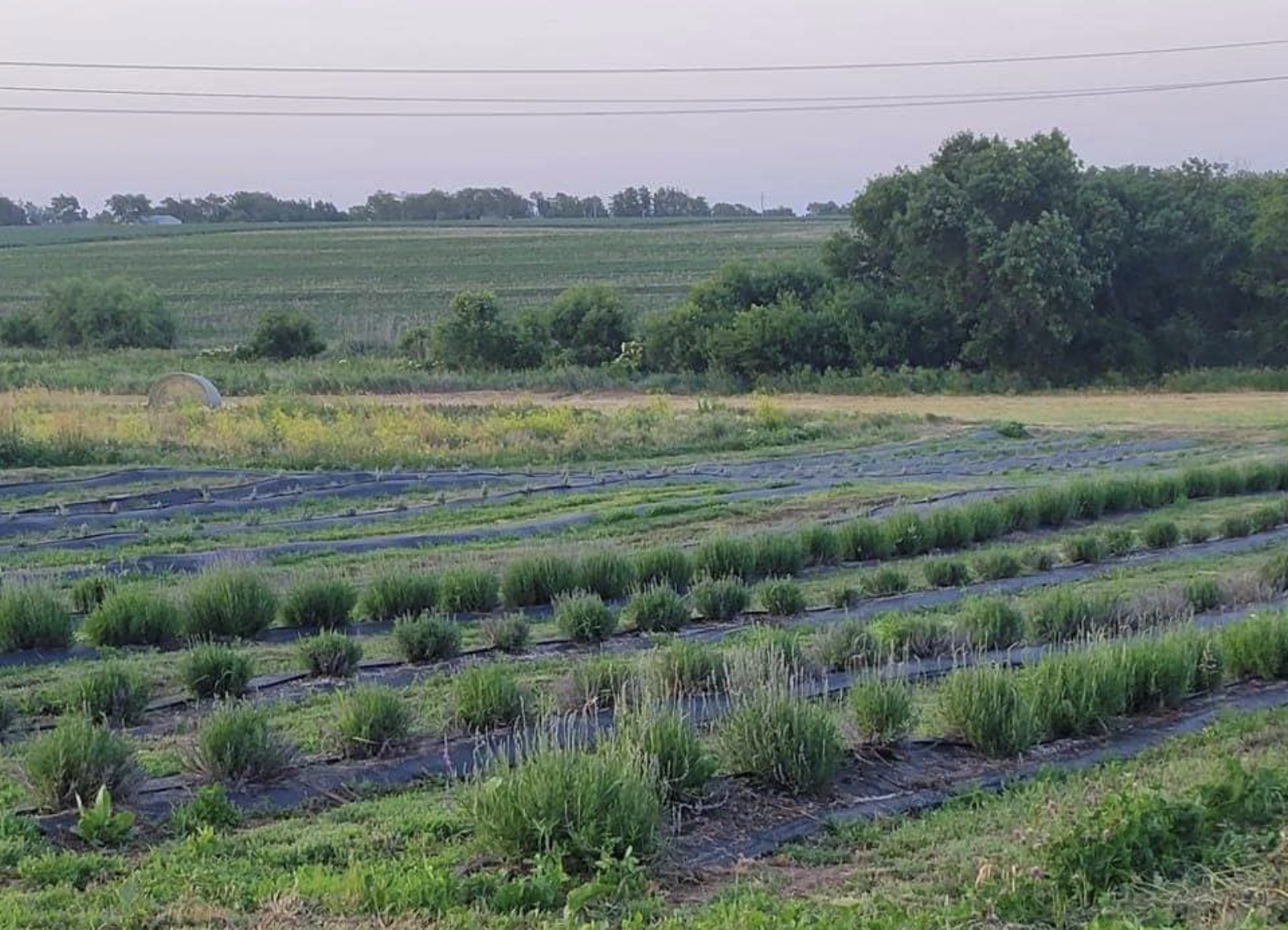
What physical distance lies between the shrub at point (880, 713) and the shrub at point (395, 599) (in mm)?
5222

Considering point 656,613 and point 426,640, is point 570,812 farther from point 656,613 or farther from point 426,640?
point 656,613

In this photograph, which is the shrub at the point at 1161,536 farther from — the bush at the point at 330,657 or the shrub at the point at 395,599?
the bush at the point at 330,657

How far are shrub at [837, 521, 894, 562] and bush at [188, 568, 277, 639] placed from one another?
6.33 m

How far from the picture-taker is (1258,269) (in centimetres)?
4603

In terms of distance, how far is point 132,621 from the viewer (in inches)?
427

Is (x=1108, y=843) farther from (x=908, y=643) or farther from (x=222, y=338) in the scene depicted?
(x=222, y=338)

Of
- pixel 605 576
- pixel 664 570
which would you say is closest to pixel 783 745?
pixel 605 576

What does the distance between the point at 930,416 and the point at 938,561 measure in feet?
68.4

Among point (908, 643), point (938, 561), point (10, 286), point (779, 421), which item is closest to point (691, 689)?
point (908, 643)

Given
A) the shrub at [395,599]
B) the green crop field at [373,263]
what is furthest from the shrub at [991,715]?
the green crop field at [373,263]

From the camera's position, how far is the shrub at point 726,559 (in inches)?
551

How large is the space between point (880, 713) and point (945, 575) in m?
6.59

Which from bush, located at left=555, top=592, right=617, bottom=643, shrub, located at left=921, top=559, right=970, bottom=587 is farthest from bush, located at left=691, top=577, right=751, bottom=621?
shrub, located at left=921, top=559, right=970, bottom=587

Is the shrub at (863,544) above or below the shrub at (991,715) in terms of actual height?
below
